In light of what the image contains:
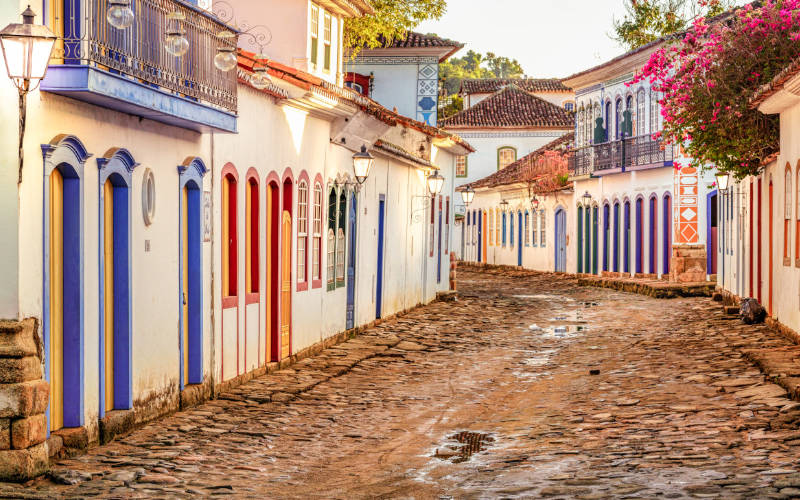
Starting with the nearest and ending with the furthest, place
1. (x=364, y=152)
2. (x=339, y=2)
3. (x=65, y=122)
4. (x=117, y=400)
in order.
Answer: (x=65, y=122), (x=117, y=400), (x=364, y=152), (x=339, y=2)

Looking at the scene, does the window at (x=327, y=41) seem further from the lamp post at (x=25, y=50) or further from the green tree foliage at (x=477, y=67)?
the green tree foliage at (x=477, y=67)

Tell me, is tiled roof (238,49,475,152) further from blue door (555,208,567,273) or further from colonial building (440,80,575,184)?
colonial building (440,80,575,184)

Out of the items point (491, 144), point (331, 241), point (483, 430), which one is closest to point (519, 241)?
point (491, 144)

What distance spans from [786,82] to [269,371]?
6909 mm

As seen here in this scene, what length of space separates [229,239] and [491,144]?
1925 inches

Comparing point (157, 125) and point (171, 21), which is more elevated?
point (171, 21)

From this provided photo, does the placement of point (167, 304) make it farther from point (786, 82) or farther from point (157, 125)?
point (786, 82)

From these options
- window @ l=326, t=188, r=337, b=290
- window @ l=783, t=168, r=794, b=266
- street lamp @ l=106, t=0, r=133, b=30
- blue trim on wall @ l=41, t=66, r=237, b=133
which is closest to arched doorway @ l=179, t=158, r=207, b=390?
blue trim on wall @ l=41, t=66, r=237, b=133

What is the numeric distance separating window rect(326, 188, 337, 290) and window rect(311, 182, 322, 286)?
61 cm

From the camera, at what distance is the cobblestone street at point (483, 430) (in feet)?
26.5

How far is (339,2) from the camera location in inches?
801

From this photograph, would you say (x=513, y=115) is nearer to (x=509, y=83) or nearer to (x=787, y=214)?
(x=509, y=83)

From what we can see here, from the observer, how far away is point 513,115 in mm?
60812

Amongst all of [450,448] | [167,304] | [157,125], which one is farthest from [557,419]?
[157,125]
